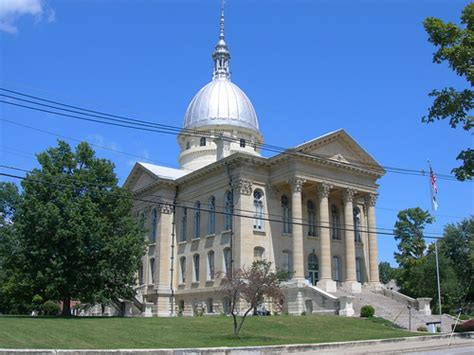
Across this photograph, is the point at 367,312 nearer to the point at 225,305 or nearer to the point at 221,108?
the point at 225,305

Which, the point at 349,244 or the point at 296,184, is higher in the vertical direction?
the point at 296,184

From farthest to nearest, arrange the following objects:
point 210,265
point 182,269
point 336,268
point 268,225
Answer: point 182,269
point 336,268
point 210,265
point 268,225

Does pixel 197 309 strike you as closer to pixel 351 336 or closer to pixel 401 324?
pixel 401 324

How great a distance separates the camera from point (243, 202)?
4838 centimetres

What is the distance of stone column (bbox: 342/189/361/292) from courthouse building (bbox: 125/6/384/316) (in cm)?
9

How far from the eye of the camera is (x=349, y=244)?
50281 mm

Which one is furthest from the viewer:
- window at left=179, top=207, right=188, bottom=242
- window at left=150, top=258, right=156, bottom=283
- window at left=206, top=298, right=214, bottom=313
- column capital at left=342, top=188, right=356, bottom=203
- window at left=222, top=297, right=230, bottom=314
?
window at left=150, top=258, right=156, bottom=283

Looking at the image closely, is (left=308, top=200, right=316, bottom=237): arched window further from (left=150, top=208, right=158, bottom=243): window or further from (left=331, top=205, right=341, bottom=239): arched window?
(left=150, top=208, right=158, bottom=243): window

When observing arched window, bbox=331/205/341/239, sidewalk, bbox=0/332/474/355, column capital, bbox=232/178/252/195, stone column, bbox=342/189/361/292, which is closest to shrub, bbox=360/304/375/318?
stone column, bbox=342/189/361/292

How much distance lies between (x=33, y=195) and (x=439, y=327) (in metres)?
29.9

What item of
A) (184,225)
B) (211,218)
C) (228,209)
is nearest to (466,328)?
(228,209)

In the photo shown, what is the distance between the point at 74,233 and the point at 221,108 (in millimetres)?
29863

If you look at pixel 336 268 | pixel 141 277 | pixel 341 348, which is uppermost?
pixel 336 268

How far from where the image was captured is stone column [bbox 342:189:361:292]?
49275 millimetres
